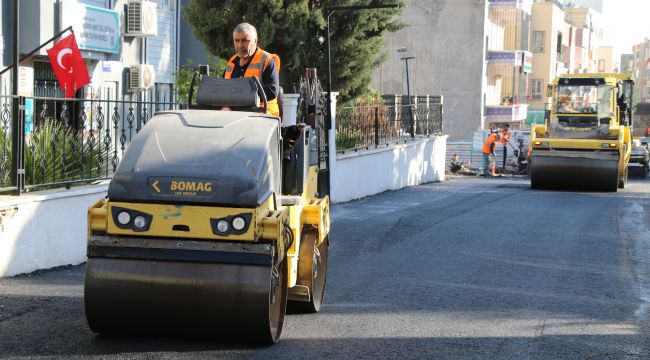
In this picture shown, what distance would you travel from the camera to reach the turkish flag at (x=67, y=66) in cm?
1772

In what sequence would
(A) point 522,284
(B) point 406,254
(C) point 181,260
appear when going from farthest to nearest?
(B) point 406,254
(A) point 522,284
(C) point 181,260

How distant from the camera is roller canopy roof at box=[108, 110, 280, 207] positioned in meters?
6.62

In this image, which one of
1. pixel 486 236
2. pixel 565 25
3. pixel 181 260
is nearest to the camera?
pixel 181 260

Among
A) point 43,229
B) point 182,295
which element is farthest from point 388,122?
point 182,295

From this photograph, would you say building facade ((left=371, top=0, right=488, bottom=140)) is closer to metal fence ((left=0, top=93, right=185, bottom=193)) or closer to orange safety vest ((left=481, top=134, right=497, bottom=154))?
orange safety vest ((left=481, top=134, right=497, bottom=154))

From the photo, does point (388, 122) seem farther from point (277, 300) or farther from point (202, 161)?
point (202, 161)

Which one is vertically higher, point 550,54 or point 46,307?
point 550,54

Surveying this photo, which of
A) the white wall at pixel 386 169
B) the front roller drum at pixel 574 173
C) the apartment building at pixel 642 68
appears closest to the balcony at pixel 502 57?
the white wall at pixel 386 169

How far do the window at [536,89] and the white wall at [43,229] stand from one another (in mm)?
66844

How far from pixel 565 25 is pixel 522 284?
249ft

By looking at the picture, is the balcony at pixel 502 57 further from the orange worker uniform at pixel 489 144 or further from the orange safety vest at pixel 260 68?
Result: the orange safety vest at pixel 260 68

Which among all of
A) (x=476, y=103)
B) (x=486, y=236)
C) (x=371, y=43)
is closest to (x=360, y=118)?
(x=371, y=43)

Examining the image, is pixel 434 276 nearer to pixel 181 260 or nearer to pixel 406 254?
pixel 406 254

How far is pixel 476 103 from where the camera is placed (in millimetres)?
57000
